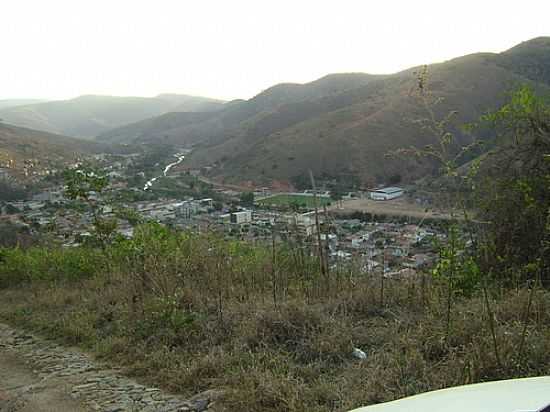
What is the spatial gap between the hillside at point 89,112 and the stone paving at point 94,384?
121936 mm

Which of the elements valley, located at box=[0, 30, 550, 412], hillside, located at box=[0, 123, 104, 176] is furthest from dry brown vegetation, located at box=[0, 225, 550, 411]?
hillside, located at box=[0, 123, 104, 176]

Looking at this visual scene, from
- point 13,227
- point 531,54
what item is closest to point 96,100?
point 531,54

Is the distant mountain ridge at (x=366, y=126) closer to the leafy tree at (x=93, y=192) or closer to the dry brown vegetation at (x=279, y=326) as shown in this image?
the leafy tree at (x=93, y=192)

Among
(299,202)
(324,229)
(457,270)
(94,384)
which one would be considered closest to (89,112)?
(299,202)

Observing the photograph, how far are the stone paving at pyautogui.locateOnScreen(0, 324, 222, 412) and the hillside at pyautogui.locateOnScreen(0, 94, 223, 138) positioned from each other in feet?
400

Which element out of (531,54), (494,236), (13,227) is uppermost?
(531,54)

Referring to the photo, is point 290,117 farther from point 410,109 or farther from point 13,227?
point 13,227

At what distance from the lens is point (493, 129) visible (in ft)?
18.9

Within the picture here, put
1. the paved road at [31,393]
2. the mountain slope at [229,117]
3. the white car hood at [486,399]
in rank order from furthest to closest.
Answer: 1. the mountain slope at [229,117]
2. the paved road at [31,393]
3. the white car hood at [486,399]

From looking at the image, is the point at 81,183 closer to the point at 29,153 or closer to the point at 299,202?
the point at 299,202

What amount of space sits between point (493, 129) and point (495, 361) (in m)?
3.55

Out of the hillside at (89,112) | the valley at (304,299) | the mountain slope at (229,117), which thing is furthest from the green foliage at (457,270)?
the hillside at (89,112)

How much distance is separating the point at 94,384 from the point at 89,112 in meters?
174

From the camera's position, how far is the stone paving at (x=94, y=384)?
11.4 feet
